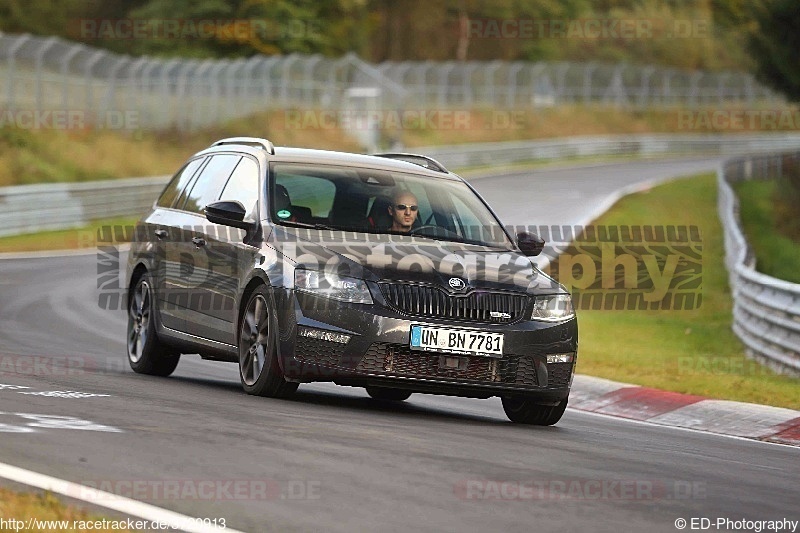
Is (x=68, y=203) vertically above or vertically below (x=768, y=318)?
below

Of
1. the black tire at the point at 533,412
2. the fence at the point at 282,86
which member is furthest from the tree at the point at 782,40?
the black tire at the point at 533,412

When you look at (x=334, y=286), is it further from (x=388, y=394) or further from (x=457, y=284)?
(x=388, y=394)

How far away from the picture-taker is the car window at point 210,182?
1208 centimetres

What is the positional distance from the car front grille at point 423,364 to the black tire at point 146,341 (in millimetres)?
3029

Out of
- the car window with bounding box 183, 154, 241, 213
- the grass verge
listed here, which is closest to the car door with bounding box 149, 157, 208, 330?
the car window with bounding box 183, 154, 241, 213

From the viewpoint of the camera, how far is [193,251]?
11.8 metres

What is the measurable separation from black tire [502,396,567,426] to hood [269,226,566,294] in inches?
33.1

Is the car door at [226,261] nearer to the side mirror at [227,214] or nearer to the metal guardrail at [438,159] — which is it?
the side mirror at [227,214]

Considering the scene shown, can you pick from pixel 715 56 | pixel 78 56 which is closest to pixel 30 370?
pixel 78 56

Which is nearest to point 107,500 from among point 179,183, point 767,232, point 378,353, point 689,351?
point 378,353

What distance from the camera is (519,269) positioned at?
10.6 meters

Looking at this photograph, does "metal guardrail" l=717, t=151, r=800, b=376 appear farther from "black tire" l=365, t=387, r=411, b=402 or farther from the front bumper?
the front bumper

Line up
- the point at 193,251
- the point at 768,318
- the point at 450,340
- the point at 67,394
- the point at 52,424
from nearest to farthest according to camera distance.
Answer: the point at 52,424
the point at 67,394
the point at 450,340
the point at 193,251
the point at 768,318

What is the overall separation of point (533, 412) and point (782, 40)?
1417 inches
